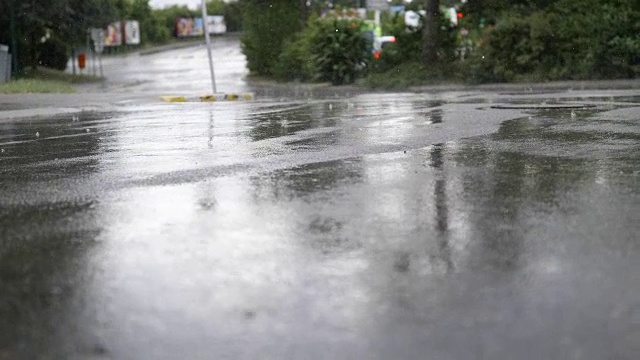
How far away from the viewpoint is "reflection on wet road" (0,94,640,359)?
415 cm

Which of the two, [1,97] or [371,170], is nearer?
[371,170]

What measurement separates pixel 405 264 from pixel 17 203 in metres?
3.85

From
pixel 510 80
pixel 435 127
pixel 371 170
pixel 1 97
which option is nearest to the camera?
pixel 371 170

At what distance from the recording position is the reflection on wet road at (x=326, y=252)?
13.6 feet

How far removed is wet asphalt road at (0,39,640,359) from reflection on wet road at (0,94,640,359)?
0.02m

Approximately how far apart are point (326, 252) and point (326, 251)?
28 millimetres

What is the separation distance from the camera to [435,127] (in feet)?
45.6

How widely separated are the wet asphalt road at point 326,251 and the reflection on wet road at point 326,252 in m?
0.02

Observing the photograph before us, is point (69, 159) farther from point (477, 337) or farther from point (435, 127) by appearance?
point (477, 337)

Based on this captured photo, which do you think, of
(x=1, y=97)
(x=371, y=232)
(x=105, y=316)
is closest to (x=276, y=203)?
(x=371, y=232)

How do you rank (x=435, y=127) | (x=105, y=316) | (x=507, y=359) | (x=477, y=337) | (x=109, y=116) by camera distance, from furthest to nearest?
(x=109, y=116) → (x=435, y=127) → (x=105, y=316) → (x=477, y=337) → (x=507, y=359)

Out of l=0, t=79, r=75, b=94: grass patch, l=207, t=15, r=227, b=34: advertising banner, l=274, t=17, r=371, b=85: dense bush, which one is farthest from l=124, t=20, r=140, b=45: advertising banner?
l=0, t=79, r=75, b=94: grass patch

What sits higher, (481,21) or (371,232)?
(481,21)

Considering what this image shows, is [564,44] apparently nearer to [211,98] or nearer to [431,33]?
[431,33]
